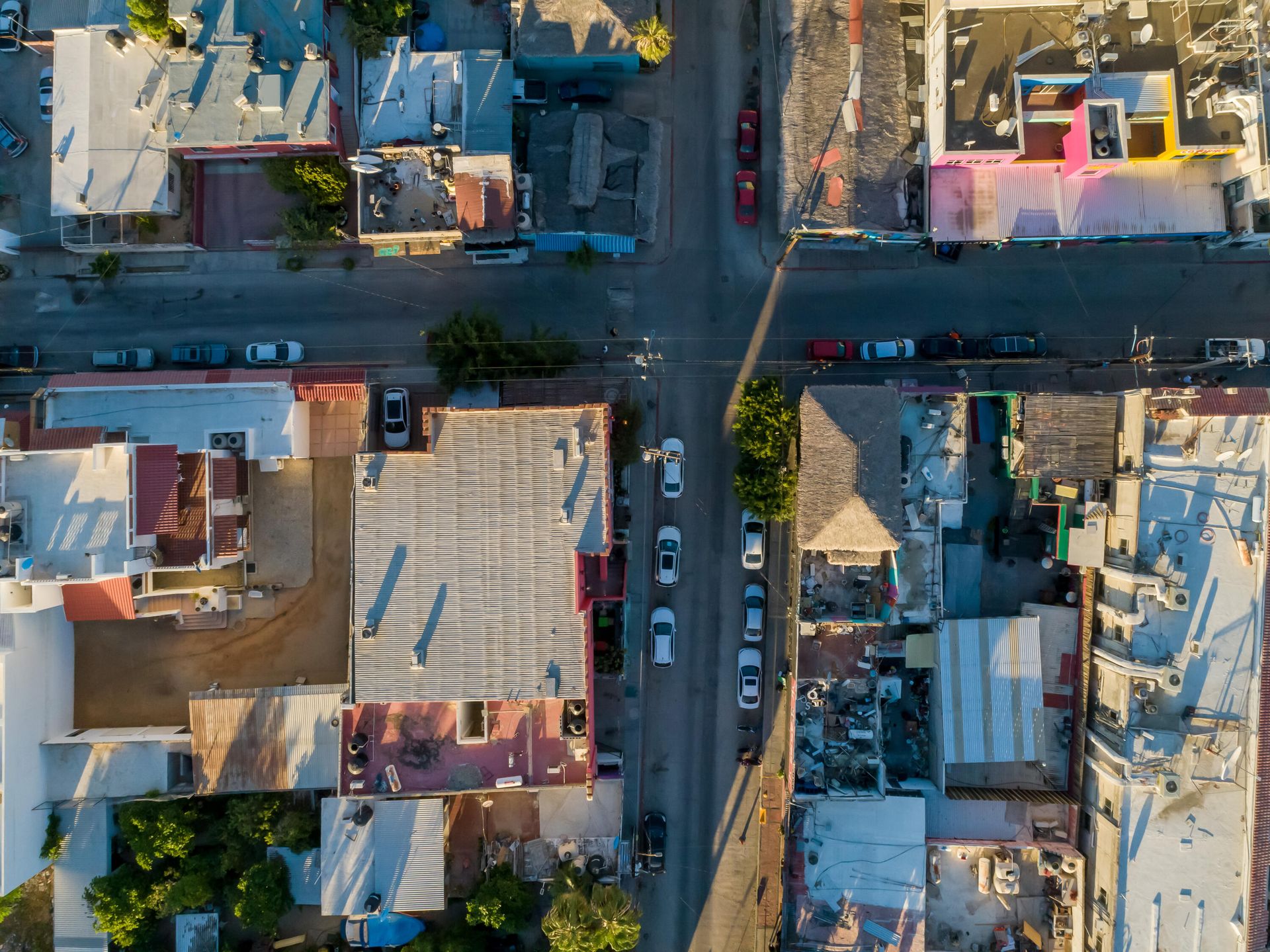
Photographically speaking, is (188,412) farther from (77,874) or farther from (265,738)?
(77,874)

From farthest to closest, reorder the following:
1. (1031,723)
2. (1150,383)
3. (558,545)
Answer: (1150,383) < (1031,723) < (558,545)

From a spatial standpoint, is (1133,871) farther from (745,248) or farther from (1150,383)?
(745,248)

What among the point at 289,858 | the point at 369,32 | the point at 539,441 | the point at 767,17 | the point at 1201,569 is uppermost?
the point at 767,17

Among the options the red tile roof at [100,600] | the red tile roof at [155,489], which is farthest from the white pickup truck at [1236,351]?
the red tile roof at [100,600]

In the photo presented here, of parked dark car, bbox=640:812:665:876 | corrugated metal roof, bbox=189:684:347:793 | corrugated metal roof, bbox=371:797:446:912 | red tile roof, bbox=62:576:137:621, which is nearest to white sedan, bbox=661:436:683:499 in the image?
parked dark car, bbox=640:812:665:876

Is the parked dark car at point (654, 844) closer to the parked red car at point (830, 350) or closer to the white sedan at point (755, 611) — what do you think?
the white sedan at point (755, 611)

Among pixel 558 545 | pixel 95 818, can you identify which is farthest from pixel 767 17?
pixel 95 818

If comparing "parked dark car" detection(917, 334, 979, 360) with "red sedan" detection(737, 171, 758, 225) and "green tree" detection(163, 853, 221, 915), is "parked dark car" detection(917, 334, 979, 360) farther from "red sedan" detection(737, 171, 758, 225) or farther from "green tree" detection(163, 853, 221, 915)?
"green tree" detection(163, 853, 221, 915)
